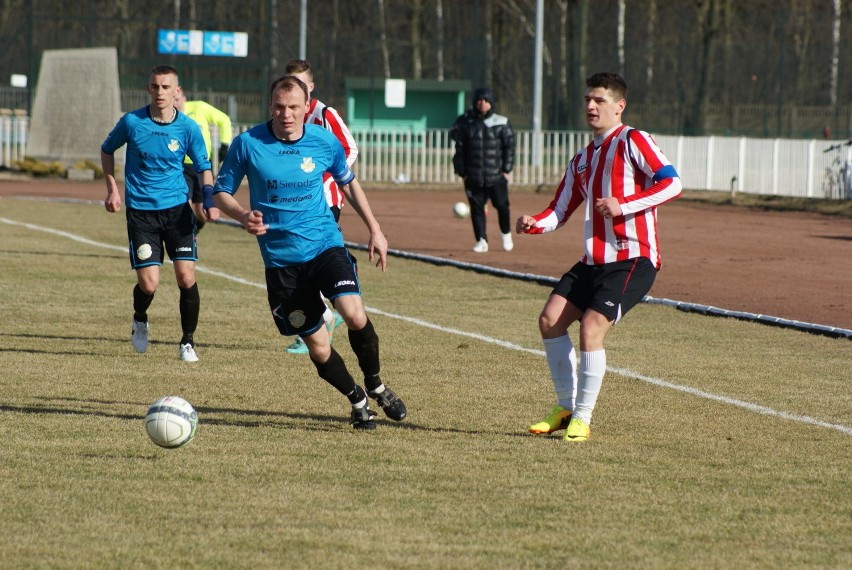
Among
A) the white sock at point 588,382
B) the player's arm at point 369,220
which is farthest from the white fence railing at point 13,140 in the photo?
the white sock at point 588,382

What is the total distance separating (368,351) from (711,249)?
1260 centimetres

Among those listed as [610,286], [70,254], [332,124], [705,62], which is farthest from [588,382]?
[705,62]

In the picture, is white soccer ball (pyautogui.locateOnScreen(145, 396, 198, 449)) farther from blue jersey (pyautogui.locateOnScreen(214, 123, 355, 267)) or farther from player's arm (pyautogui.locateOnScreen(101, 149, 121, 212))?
player's arm (pyautogui.locateOnScreen(101, 149, 121, 212))

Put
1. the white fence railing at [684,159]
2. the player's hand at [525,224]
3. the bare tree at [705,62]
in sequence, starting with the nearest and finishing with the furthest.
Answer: the player's hand at [525,224], the white fence railing at [684,159], the bare tree at [705,62]

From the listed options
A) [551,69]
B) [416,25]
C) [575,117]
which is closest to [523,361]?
[575,117]

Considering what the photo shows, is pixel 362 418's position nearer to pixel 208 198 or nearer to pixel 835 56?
pixel 208 198

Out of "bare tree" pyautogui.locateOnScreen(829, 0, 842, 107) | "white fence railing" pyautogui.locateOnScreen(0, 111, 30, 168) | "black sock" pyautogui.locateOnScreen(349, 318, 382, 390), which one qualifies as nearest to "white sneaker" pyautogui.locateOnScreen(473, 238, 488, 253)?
"black sock" pyautogui.locateOnScreen(349, 318, 382, 390)

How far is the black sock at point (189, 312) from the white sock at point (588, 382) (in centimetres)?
359

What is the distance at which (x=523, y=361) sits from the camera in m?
9.80

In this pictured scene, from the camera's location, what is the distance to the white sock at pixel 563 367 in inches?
285

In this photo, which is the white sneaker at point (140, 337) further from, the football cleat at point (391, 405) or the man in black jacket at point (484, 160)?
the man in black jacket at point (484, 160)

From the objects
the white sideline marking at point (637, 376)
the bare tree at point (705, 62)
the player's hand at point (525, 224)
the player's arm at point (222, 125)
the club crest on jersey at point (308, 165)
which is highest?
the bare tree at point (705, 62)

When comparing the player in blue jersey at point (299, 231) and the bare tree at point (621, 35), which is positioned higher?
the bare tree at point (621, 35)

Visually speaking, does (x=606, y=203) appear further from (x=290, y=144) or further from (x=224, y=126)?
(x=224, y=126)
